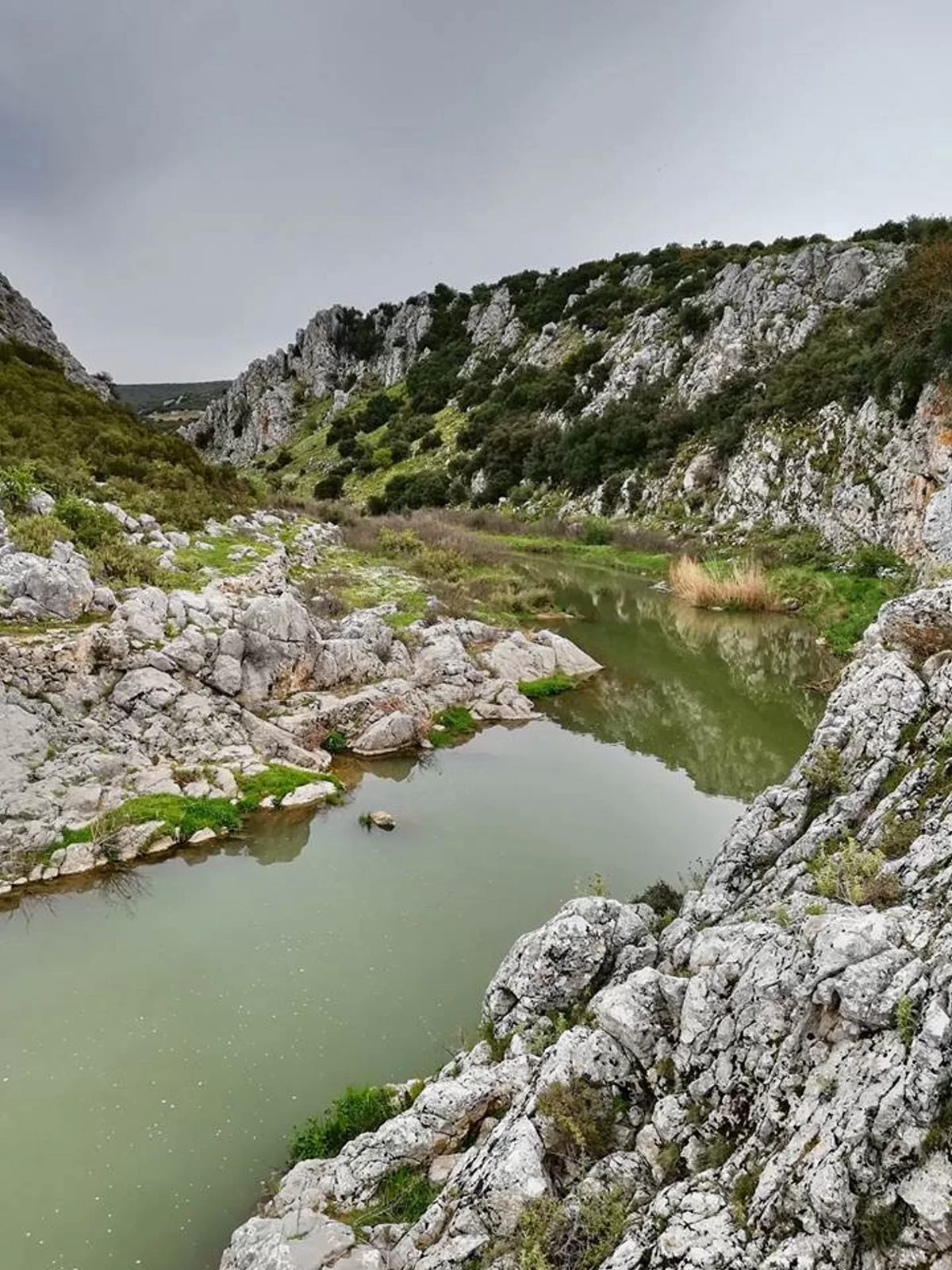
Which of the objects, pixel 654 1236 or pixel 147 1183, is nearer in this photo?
pixel 654 1236

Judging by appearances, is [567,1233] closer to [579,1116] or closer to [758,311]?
[579,1116]

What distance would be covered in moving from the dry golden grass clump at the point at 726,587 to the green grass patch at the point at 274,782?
26.5 meters

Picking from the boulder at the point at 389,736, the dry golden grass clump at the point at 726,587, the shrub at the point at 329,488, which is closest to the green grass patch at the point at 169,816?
the boulder at the point at 389,736

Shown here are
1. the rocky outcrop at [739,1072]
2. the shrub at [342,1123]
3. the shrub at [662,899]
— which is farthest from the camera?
the shrub at [662,899]

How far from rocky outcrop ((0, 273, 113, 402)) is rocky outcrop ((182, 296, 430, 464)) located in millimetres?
64534

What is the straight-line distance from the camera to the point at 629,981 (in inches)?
298

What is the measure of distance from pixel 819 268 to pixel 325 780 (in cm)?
7098

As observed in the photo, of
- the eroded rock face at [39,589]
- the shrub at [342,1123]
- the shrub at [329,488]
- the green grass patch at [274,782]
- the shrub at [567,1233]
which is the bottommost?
the shrub at [342,1123]

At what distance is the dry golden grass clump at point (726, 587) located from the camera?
126 ft

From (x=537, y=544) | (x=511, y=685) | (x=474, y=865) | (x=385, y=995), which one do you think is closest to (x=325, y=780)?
(x=474, y=865)

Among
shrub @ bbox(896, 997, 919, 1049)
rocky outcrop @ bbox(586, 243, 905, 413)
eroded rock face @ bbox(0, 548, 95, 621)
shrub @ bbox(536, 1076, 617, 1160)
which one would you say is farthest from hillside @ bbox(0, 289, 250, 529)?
rocky outcrop @ bbox(586, 243, 905, 413)

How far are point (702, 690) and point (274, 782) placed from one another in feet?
57.2

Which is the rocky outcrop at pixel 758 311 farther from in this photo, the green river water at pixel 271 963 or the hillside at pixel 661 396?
the green river water at pixel 271 963

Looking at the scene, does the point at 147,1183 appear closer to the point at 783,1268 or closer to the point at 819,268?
the point at 783,1268
